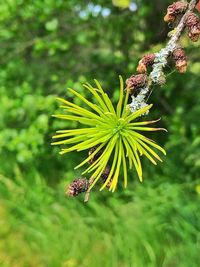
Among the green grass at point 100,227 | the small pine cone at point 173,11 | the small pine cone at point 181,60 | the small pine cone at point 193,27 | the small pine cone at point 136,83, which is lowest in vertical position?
the small pine cone at point 136,83

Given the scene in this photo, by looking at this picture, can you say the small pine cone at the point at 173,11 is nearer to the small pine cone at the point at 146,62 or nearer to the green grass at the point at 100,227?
the small pine cone at the point at 146,62

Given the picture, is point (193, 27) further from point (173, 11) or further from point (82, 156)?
point (82, 156)

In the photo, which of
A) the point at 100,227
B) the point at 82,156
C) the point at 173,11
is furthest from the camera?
the point at 82,156

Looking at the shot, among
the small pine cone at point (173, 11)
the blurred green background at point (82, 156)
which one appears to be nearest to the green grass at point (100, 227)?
the blurred green background at point (82, 156)

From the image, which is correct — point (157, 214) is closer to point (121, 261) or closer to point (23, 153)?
point (121, 261)

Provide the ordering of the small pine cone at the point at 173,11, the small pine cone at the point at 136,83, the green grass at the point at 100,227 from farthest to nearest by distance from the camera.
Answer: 1. the green grass at the point at 100,227
2. the small pine cone at the point at 173,11
3. the small pine cone at the point at 136,83

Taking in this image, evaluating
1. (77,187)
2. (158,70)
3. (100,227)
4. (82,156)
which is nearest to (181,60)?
(158,70)
